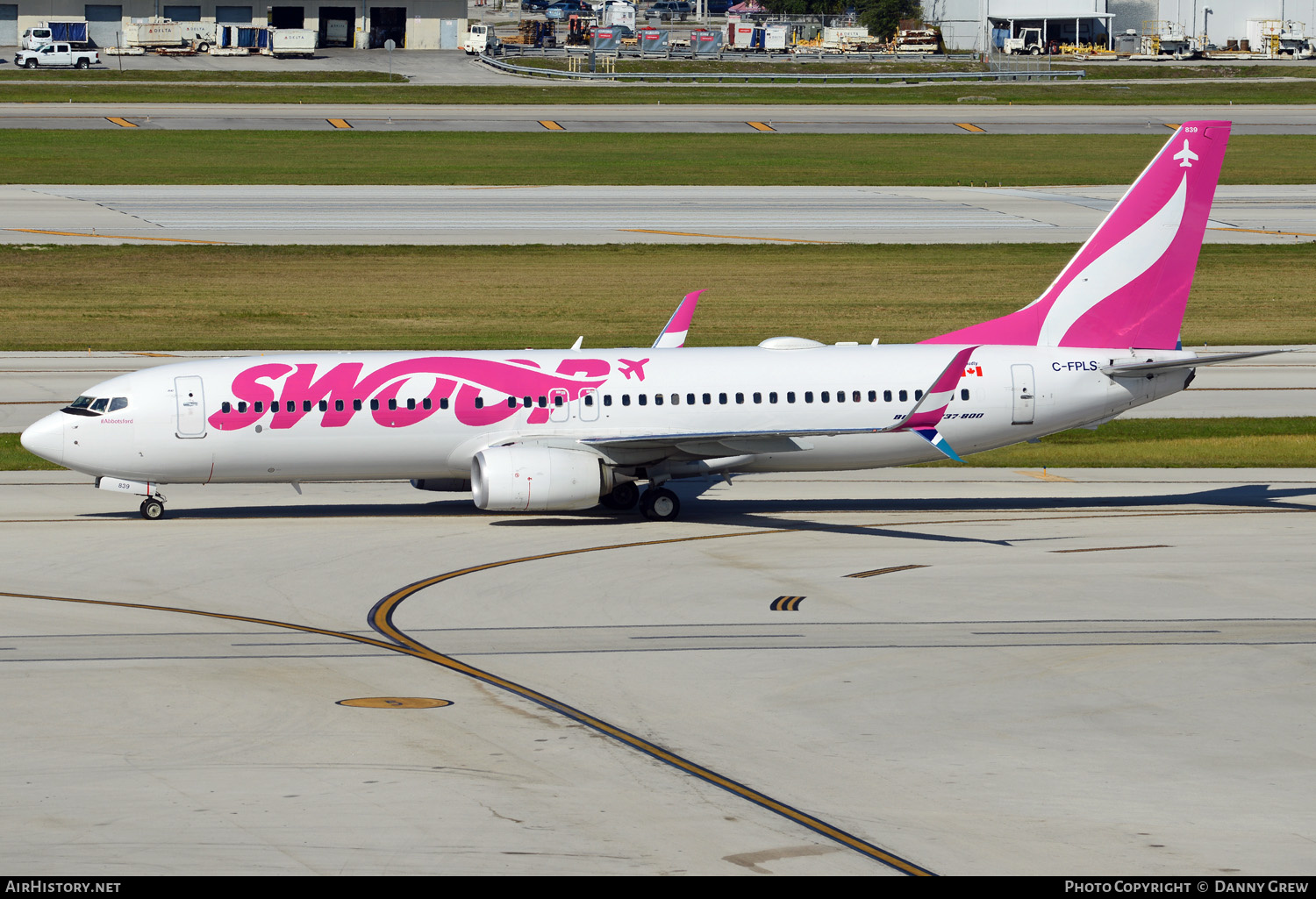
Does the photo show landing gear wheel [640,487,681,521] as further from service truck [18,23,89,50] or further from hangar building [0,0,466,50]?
hangar building [0,0,466,50]

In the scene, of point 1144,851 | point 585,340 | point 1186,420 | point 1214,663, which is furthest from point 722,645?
point 585,340

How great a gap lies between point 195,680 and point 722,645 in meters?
8.83

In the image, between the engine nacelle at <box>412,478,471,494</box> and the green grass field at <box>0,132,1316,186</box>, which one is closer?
the engine nacelle at <box>412,478,471,494</box>

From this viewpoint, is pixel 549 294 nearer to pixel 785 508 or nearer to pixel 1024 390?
pixel 785 508

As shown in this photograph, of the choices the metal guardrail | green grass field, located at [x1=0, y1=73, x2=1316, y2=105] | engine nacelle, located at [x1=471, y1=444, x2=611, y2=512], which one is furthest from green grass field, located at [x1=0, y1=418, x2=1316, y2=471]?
the metal guardrail

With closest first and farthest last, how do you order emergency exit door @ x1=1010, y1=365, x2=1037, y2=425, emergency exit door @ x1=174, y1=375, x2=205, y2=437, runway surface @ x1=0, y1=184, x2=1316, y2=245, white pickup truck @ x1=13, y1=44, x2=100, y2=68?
emergency exit door @ x1=174, y1=375, x2=205, y2=437
emergency exit door @ x1=1010, y1=365, x2=1037, y2=425
runway surface @ x1=0, y1=184, x2=1316, y2=245
white pickup truck @ x1=13, y1=44, x2=100, y2=68

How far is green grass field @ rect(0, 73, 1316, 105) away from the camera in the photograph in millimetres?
132875

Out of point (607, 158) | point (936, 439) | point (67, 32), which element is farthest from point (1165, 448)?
point (67, 32)

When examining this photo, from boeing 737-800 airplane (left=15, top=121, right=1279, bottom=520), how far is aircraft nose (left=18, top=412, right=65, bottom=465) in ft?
0.15

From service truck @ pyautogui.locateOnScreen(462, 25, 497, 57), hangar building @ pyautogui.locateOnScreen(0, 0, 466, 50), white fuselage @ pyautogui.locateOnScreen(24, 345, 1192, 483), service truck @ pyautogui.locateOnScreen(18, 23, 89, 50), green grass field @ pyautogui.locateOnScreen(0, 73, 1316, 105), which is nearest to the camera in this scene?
white fuselage @ pyautogui.locateOnScreen(24, 345, 1192, 483)

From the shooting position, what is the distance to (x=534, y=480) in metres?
36.7

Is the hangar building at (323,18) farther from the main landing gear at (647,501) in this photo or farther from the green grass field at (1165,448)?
the main landing gear at (647,501)

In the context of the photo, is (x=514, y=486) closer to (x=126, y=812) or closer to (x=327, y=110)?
(x=126, y=812)

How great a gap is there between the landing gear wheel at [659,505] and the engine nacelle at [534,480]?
2.03m
